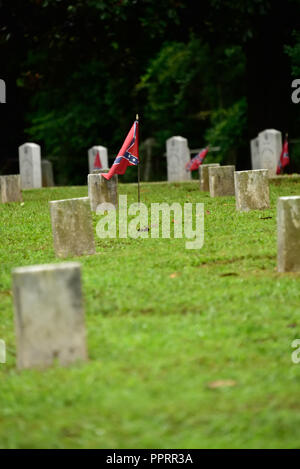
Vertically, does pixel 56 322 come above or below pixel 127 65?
below

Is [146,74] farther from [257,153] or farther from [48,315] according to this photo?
[48,315]

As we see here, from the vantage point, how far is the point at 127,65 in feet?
85.6

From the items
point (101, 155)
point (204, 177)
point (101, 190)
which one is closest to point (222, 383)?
point (101, 190)

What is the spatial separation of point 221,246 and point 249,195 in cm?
342

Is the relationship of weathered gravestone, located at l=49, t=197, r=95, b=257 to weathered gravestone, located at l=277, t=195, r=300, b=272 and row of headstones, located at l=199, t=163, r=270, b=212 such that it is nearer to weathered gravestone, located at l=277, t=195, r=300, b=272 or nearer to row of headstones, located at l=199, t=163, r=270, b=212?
weathered gravestone, located at l=277, t=195, r=300, b=272

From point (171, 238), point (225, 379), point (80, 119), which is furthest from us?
point (80, 119)

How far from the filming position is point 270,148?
76.5 feet

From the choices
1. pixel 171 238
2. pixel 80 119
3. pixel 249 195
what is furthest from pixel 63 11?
pixel 80 119

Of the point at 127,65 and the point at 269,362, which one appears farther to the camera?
the point at 127,65

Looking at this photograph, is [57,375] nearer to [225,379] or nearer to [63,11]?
[225,379]

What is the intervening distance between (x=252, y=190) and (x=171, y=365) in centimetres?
816

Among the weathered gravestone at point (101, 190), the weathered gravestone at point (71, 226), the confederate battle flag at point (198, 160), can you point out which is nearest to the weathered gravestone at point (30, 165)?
the confederate battle flag at point (198, 160)

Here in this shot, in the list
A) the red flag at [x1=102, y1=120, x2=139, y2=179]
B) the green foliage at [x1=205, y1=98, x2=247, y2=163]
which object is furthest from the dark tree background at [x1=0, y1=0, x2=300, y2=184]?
the red flag at [x1=102, y1=120, x2=139, y2=179]
